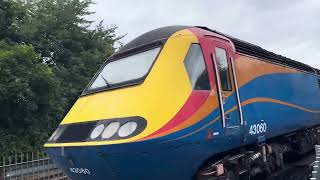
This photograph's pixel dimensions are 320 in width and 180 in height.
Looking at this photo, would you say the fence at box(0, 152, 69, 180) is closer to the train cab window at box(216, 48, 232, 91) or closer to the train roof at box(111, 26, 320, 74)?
the train roof at box(111, 26, 320, 74)

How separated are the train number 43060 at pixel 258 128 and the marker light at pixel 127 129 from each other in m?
2.58

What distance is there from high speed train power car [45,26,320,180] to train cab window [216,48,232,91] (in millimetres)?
18

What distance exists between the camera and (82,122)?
6652 millimetres

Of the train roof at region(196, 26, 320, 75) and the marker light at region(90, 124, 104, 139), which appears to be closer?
the marker light at region(90, 124, 104, 139)

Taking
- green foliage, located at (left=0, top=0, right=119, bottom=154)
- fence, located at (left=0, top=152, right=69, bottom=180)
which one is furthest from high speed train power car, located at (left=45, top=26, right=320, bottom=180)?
green foliage, located at (left=0, top=0, right=119, bottom=154)

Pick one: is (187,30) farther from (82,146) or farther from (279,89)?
(279,89)

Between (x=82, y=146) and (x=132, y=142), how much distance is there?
859 millimetres

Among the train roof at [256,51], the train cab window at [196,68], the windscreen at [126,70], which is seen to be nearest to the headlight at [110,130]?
the windscreen at [126,70]

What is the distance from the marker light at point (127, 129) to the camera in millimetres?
5805

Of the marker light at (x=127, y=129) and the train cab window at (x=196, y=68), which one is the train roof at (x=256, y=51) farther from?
the marker light at (x=127, y=129)

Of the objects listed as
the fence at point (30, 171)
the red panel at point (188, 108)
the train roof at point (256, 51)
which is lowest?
the fence at point (30, 171)

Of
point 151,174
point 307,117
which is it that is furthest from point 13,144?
point 151,174

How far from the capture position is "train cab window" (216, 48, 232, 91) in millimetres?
7133

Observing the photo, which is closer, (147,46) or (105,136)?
(105,136)
